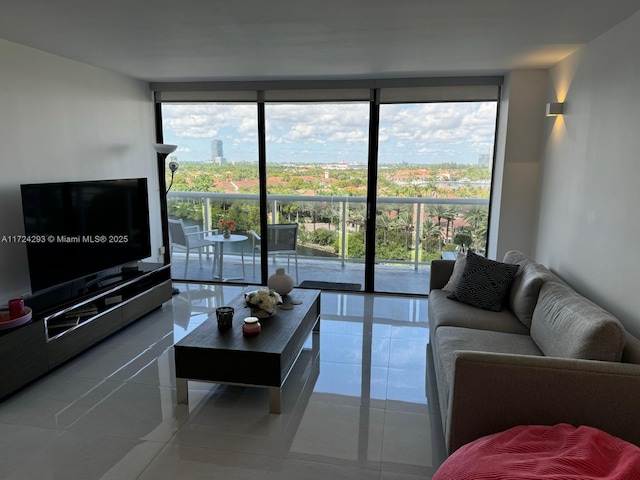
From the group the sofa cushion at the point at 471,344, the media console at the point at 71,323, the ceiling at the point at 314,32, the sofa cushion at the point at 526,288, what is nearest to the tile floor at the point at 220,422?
the media console at the point at 71,323

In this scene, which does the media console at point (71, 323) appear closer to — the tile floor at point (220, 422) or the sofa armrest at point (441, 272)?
the tile floor at point (220, 422)

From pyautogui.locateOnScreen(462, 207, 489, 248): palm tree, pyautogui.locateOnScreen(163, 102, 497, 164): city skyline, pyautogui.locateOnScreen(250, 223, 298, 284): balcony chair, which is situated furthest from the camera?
pyautogui.locateOnScreen(250, 223, 298, 284): balcony chair

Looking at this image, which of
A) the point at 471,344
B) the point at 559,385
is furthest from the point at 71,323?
the point at 559,385

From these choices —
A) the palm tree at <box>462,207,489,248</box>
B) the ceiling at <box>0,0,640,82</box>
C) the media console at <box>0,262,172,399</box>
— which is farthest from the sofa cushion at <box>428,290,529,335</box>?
the media console at <box>0,262,172,399</box>

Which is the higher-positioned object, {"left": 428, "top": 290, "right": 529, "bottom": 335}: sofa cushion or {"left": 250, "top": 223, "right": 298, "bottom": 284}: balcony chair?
{"left": 250, "top": 223, "right": 298, "bottom": 284}: balcony chair

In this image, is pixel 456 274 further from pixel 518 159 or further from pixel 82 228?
pixel 82 228

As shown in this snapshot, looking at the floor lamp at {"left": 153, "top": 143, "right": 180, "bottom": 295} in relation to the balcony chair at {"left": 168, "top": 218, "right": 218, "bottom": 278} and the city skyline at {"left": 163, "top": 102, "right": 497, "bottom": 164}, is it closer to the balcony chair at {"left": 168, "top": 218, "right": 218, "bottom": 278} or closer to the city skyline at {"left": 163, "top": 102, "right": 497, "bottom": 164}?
the city skyline at {"left": 163, "top": 102, "right": 497, "bottom": 164}

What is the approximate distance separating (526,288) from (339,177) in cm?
256

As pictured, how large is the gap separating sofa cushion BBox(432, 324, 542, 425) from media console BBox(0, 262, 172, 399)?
2567mm

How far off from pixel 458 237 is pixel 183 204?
3278 millimetres

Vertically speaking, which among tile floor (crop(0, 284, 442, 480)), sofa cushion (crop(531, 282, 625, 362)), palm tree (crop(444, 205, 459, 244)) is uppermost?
palm tree (crop(444, 205, 459, 244))

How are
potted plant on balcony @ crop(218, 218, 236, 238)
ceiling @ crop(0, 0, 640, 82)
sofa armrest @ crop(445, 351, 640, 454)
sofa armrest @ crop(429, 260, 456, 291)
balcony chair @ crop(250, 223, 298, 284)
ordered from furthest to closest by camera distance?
1. potted plant on balcony @ crop(218, 218, 236, 238)
2. balcony chair @ crop(250, 223, 298, 284)
3. sofa armrest @ crop(429, 260, 456, 291)
4. ceiling @ crop(0, 0, 640, 82)
5. sofa armrest @ crop(445, 351, 640, 454)

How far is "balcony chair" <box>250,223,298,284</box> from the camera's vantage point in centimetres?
525

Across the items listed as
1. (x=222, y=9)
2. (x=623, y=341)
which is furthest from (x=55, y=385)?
(x=623, y=341)
